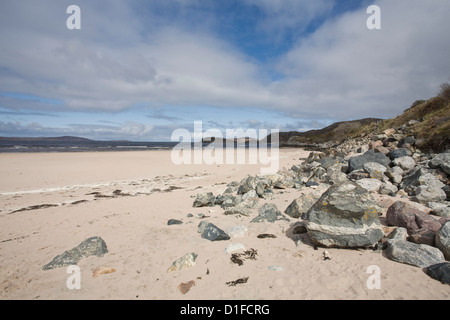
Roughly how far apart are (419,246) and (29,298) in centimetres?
688

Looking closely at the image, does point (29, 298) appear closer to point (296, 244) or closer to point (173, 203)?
point (296, 244)

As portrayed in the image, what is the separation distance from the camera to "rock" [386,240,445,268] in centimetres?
386

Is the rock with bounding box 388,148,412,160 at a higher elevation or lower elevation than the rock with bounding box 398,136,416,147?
lower

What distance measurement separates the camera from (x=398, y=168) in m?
9.77

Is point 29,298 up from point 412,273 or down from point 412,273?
down

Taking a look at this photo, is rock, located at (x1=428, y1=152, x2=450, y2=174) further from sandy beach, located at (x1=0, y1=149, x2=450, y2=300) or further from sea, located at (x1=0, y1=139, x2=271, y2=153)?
sea, located at (x1=0, y1=139, x2=271, y2=153)

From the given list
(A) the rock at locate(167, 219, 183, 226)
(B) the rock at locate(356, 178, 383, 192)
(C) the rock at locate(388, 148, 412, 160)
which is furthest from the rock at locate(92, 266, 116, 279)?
(C) the rock at locate(388, 148, 412, 160)

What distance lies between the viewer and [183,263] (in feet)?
14.6

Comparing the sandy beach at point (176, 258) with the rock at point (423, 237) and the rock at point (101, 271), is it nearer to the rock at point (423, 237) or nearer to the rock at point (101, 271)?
the rock at point (101, 271)

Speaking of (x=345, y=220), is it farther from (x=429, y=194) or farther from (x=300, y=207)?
(x=429, y=194)

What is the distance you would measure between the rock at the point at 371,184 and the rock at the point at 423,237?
418cm
